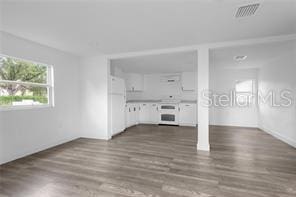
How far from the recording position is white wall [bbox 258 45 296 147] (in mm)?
3607

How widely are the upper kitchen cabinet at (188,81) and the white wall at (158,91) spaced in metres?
0.38

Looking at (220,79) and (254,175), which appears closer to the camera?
(254,175)

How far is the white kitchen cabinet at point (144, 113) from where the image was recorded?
671cm

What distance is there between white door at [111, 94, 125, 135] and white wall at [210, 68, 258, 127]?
3.78 meters

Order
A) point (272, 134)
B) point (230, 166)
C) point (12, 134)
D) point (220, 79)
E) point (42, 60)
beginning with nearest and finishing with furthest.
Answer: point (230, 166), point (12, 134), point (42, 60), point (272, 134), point (220, 79)

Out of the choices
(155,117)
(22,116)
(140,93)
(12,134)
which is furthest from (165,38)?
(140,93)

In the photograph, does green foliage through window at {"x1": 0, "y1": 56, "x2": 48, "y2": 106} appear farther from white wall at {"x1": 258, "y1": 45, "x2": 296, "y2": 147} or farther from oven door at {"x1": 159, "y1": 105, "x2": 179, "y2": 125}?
white wall at {"x1": 258, "y1": 45, "x2": 296, "y2": 147}

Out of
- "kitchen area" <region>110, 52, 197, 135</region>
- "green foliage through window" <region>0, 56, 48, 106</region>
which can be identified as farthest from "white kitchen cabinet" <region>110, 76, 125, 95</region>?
"green foliage through window" <region>0, 56, 48, 106</region>

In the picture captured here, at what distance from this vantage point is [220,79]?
6289mm

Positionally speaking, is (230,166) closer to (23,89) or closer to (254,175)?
(254,175)

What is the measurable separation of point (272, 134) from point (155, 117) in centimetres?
401

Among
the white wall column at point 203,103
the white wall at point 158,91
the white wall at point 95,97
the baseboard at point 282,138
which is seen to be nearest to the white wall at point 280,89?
the baseboard at point 282,138

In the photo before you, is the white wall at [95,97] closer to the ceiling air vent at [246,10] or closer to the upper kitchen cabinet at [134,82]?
the upper kitchen cabinet at [134,82]

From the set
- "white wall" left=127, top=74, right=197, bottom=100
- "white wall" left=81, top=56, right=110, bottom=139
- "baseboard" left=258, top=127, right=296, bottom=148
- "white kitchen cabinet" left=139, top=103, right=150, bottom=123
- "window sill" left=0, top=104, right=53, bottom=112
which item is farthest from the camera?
"white wall" left=127, top=74, right=197, bottom=100
